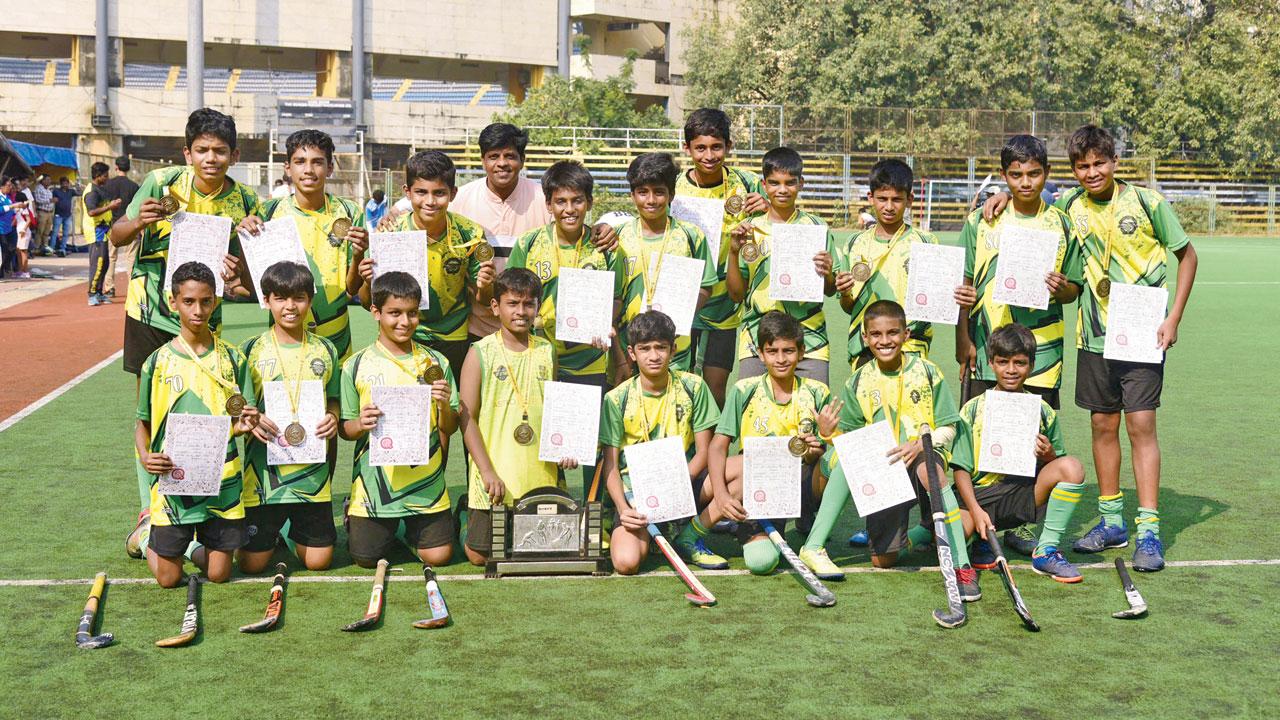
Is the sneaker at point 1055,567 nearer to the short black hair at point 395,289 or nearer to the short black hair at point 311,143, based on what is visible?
the short black hair at point 395,289

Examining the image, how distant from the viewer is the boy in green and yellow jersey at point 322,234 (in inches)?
251

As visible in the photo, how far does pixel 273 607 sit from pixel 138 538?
1.25 m

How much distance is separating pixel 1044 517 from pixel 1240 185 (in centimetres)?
4699

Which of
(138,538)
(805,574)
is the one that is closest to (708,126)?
(805,574)

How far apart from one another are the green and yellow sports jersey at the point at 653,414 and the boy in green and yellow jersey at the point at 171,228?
195cm

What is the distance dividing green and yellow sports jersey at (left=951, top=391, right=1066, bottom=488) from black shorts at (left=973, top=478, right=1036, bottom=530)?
49mm

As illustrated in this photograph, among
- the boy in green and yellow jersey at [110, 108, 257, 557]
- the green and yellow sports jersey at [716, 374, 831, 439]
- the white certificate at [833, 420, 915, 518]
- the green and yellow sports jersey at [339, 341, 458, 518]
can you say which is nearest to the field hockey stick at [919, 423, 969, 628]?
the white certificate at [833, 420, 915, 518]

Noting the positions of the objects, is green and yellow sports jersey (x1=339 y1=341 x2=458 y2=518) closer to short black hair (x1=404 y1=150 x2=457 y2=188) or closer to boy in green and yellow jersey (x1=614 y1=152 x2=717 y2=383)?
short black hair (x1=404 y1=150 x2=457 y2=188)

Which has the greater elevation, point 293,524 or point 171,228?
point 171,228

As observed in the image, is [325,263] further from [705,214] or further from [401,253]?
[705,214]

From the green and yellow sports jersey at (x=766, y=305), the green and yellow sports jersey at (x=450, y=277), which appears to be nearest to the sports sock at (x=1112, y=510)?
the green and yellow sports jersey at (x=766, y=305)

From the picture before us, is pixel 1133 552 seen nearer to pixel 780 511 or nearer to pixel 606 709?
pixel 780 511

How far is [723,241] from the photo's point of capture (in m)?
7.07

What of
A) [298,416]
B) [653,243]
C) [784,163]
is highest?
[784,163]
